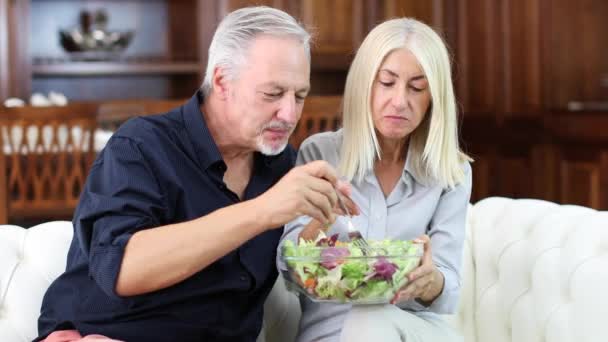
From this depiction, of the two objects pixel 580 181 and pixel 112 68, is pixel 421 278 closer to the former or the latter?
pixel 580 181

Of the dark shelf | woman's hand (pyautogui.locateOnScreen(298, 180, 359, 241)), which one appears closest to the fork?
woman's hand (pyautogui.locateOnScreen(298, 180, 359, 241))

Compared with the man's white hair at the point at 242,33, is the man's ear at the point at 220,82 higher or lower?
lower

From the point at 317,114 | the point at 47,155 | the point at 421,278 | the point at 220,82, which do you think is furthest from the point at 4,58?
the point at 421,278

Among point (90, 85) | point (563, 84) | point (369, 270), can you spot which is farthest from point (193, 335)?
point (90, 85)

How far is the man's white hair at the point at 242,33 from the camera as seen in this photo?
1.83 metres

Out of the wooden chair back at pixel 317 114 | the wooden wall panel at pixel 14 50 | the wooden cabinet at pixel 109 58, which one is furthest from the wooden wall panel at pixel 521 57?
the wooden wall panel at pixel 14 50

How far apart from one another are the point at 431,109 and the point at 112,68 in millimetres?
3504

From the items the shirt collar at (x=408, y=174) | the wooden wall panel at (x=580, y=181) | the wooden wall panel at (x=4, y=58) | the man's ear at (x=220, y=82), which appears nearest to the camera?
the man's ear at (x=220, y=82)

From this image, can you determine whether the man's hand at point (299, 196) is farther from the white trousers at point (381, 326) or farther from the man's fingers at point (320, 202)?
the white trousers at point (381, 326)

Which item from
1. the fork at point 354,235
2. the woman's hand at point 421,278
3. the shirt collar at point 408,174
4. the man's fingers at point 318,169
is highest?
the man's fingers at point 318,169

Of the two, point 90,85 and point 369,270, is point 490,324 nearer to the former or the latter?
point 369,270

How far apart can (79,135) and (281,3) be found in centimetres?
229

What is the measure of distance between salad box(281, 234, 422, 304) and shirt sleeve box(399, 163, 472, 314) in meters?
0.23

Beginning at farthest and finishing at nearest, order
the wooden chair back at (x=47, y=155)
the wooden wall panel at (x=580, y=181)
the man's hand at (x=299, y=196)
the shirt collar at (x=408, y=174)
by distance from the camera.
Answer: the wooden wall panel at (x=580, y=181) → the wooden chair back at (x=47, y=155) → the shirt collar at (x=408, y=174) → the man's hand at (x=299, y=196)
